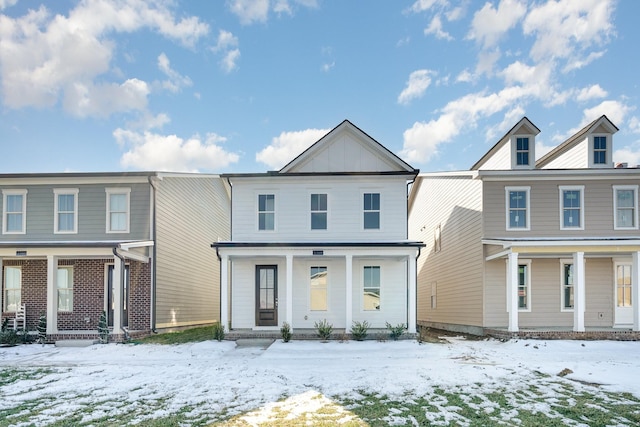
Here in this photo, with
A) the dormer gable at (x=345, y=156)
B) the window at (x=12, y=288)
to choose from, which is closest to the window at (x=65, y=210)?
the window at (x=12, y=288)

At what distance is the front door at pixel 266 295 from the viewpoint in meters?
15.6

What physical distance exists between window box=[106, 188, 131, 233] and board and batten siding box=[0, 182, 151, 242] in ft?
0.41

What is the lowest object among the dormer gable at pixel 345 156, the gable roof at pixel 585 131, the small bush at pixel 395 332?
the small bush at pixel 395 332

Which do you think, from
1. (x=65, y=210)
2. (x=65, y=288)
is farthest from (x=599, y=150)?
(x=65, y=288)

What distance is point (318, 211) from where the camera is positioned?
15.8m

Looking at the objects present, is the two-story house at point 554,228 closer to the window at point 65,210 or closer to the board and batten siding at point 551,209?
the board and batten siding at point 551,209

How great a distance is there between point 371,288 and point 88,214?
1055 centimetres

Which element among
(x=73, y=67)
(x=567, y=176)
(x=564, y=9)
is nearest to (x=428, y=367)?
(x=567, y=176)

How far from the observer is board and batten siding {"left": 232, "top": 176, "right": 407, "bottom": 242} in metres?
15.6

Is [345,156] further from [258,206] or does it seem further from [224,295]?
[224,295]

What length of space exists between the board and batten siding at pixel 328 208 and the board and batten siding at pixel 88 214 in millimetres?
3386

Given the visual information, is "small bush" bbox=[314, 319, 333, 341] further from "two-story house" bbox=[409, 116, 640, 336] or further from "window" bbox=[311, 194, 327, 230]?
"two-story house" bbox=[409, 116, 640, 336]

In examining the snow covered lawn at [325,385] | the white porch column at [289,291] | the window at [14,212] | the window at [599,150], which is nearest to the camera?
the snow covered lawn at [325,385]

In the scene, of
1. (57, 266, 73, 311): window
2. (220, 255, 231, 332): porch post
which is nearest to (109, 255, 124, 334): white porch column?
(57, 266, 73, 311): window
